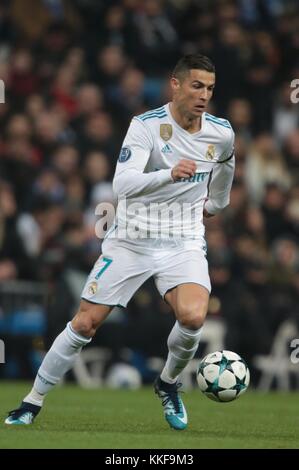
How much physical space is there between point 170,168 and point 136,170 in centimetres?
40

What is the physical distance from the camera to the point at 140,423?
921 centimetres

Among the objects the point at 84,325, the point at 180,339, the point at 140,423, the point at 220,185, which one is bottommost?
the point at 140,423

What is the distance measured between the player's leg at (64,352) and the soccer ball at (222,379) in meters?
0.83

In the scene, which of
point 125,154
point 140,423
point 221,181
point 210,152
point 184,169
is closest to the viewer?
point 184,169

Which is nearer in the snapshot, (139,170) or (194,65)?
(139,170)

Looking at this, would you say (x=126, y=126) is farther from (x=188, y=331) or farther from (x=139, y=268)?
(x=188, y=331)

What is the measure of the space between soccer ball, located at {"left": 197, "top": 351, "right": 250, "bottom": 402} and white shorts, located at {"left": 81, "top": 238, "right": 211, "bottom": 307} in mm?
583

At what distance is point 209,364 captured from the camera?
28.5ft

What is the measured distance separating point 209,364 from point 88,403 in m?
3.08

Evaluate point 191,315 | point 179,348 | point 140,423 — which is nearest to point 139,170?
point 191,315

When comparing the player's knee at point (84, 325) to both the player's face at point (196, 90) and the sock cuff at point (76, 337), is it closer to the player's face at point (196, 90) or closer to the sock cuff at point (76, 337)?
the sock cuff at point (76, 337)

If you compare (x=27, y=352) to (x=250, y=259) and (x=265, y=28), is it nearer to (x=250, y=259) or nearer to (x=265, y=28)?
(x=250, y=259)

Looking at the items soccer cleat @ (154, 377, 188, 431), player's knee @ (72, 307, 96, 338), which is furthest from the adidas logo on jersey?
soccer cleat @ (154, 377, 188, 431)
